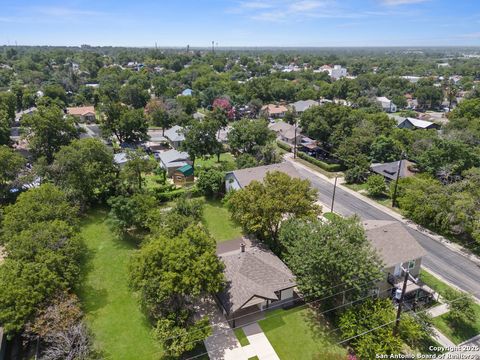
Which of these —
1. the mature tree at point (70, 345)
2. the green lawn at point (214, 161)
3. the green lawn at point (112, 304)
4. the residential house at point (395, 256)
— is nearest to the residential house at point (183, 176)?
the green lawn at point (214, 161)

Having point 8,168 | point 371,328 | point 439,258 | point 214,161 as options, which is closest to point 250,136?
point 214,161

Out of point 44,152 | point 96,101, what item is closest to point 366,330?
point 44,152

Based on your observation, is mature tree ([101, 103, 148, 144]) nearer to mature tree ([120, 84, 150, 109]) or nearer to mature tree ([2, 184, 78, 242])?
mature tree ([2, 184, 78, 242])

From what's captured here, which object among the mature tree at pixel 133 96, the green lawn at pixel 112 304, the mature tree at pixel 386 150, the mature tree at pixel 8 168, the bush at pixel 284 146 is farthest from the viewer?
the mature tree at pixel 133 96

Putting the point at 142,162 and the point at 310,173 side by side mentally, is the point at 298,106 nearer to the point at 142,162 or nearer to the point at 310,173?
the point at 310,173

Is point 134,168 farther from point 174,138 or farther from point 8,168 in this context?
point 174,138

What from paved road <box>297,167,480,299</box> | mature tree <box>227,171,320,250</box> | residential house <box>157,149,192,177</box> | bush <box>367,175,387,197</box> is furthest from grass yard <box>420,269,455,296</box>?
residential house <box>157,149,192,177</box>

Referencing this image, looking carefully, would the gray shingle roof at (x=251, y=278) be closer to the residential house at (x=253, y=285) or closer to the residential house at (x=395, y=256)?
the residential house at (x=253, y=285)
